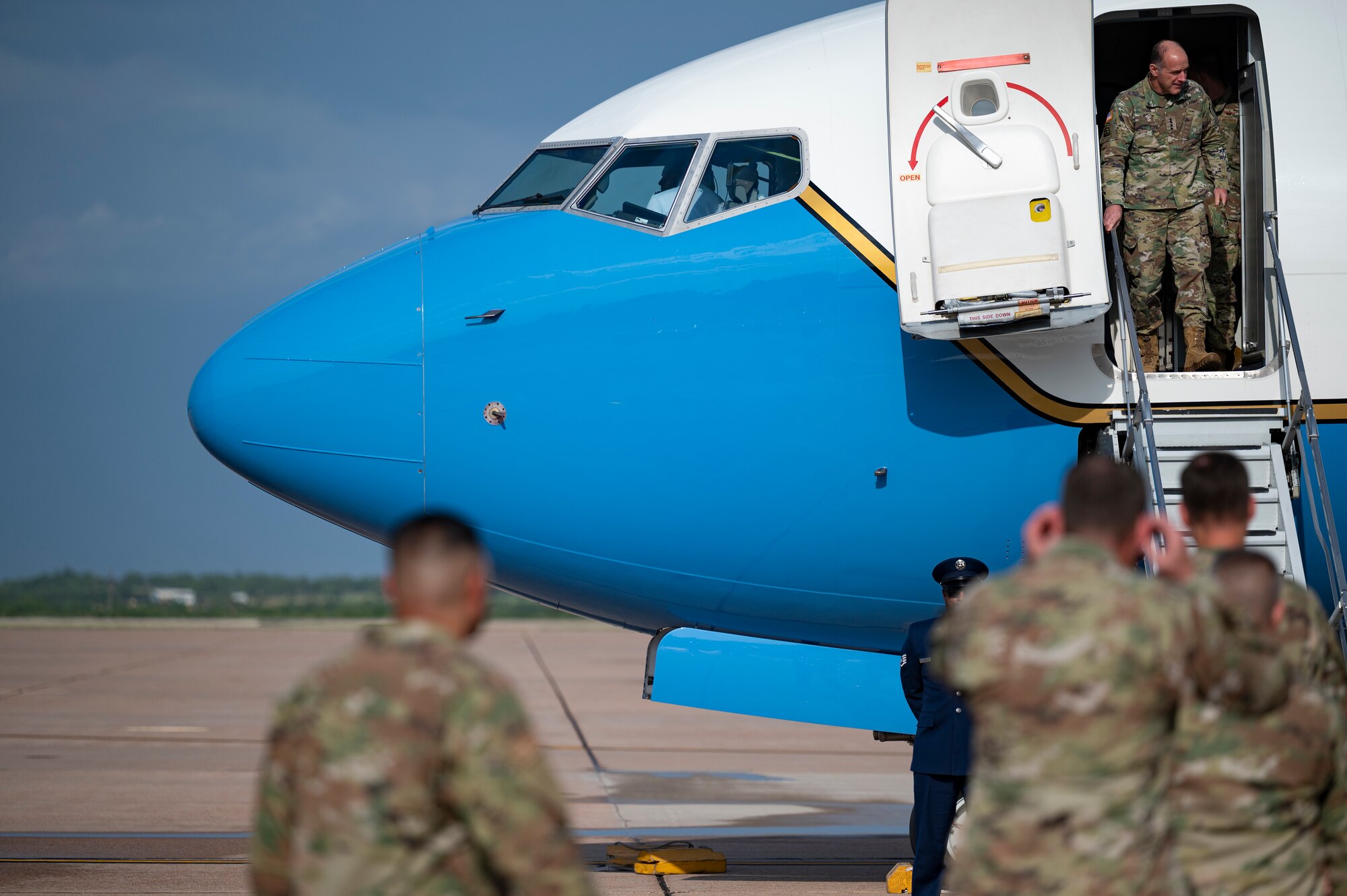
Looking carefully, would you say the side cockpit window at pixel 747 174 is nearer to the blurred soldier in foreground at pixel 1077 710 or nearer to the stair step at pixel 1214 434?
the stair step at pixel 1214 434

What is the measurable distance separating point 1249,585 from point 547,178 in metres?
5.21

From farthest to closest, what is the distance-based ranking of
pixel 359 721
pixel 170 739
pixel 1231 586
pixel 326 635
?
pixel 326 635, pixel 170 739, pixel 1231 586, pixel 359 721

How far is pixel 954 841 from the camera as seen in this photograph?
7371 millimetres

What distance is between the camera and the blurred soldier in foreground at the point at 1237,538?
3926 millimetres

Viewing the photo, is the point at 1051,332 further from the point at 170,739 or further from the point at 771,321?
the point at 170,739

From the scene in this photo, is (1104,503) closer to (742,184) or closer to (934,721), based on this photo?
(934,721)

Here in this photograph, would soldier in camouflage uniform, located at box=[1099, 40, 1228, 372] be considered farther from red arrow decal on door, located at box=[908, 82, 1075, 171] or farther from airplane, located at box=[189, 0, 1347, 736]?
red arrow decal on door, located at box=[908, 82, 1075, 171]

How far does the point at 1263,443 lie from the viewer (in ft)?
22.5

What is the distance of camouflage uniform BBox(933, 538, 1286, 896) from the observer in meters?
3.20

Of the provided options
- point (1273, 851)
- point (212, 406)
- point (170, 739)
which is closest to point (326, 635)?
point (170, 739)

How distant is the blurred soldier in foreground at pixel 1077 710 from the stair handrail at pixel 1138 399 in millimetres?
3071

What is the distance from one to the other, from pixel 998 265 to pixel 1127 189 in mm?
1425

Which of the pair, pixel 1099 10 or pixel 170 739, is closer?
pixel 1099 10

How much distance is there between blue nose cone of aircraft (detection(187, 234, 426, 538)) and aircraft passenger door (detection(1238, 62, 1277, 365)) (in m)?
4.64
